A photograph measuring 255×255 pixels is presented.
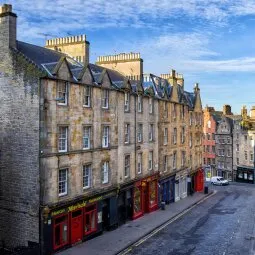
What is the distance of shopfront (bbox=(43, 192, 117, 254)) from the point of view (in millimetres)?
25438

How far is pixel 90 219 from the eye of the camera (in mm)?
30094

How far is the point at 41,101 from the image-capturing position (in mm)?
24750

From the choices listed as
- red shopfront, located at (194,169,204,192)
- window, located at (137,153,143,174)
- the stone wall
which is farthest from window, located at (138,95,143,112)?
red shopfront, located at (194,169,204,192)

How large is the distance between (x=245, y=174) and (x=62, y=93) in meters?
55.6

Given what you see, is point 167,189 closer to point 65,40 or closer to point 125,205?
point 125,205

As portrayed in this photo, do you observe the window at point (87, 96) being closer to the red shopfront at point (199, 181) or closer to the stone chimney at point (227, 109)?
the red shopfront at point (199, 181)

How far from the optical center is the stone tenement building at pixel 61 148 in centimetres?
2503

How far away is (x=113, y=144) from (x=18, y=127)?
9795mm

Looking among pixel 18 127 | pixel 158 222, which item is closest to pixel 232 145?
pixel 158 222

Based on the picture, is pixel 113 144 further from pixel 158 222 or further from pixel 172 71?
pixel 172 71

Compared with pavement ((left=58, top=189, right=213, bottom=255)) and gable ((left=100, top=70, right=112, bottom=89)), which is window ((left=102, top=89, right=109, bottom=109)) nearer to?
gable ((left=100, top=70, right=112, bottom=89))

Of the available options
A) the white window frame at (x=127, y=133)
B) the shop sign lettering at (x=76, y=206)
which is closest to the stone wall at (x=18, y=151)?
the shop sign lettering at (x=76, y=206)

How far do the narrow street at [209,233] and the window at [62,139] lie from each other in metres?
8.58

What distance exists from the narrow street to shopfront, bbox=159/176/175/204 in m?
3.58
